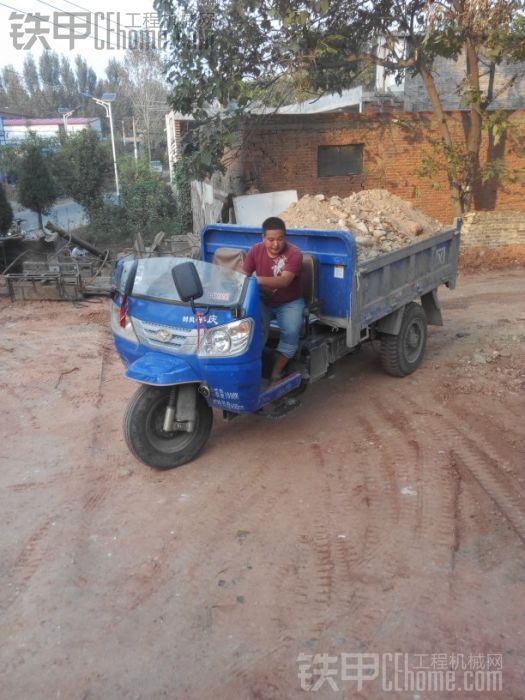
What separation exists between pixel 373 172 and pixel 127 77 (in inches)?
1453

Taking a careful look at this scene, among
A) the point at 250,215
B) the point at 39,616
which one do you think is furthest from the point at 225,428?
the point at 250,215

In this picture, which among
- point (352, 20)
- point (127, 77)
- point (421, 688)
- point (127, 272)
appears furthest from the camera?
point (127, 77)

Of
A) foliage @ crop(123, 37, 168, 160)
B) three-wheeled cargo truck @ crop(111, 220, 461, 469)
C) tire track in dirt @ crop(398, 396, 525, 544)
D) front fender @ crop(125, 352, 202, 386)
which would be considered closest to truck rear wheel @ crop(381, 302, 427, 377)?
three-wheeled cargo truck @ crop(111, 220, 461, 469)

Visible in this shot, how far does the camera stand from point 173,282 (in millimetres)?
4621

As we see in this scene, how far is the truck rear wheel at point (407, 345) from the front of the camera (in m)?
6.54

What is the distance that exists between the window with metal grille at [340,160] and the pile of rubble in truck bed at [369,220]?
776cm

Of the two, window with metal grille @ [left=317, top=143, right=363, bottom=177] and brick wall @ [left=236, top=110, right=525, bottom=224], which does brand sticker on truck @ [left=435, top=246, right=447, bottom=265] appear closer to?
brick wall @ [left=236, top=110, right=525, bottom=224]

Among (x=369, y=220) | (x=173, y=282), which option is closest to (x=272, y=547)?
(x=173, y=282)

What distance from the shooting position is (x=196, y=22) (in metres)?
11.8

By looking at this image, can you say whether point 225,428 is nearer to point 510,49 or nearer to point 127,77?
point 510,49

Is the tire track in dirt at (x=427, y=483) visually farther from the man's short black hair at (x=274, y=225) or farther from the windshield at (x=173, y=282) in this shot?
the man's short black hair at (x=274, y=225)

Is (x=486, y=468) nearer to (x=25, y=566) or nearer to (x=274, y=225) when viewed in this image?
(x=274, y=225)

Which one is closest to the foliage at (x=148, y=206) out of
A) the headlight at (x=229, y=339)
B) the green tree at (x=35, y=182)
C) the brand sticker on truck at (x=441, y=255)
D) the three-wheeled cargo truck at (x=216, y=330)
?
the green tree at (x=35, y=182)

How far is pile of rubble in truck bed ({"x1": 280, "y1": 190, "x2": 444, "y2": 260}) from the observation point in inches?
250
